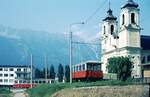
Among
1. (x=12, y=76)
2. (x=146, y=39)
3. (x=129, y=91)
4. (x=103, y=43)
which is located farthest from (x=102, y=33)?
(x=129, y=91)

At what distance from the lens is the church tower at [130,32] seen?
7981 centimetres

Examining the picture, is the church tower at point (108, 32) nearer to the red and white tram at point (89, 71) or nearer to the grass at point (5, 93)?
the grass at point (5, 93)


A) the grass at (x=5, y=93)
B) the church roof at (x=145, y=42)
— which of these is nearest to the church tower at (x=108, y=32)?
the church roof at (x=145, y=42)

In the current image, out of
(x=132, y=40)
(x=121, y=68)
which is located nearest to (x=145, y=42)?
(x=132, y=40)

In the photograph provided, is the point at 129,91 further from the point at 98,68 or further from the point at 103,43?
the point at 103,43

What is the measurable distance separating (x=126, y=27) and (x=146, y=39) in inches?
358

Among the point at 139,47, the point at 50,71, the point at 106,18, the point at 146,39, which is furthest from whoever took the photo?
the point at 50,71

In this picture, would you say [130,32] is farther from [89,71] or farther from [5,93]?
[89,71]

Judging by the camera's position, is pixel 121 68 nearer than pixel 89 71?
No

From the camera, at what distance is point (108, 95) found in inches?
1492

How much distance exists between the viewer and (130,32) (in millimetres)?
81250

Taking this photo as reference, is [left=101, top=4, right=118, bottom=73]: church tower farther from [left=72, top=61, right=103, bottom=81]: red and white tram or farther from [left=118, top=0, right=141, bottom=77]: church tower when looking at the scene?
[left=72, top=61, right=103, bottom=81]: red and white tram

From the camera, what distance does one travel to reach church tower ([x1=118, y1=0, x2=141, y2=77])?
79812 mm

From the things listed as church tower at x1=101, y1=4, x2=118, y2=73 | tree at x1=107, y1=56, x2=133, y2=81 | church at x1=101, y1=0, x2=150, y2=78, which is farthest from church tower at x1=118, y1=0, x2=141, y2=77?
tree at x1=107, y1=56, x2=133, y2=81
